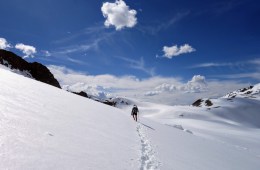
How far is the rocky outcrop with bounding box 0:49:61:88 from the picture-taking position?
118088mm

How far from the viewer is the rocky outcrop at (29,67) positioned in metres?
118

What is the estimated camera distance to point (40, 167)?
5957mm

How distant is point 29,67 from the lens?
12600 centimetres

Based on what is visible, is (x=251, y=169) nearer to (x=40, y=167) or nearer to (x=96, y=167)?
(x=96, y=167)

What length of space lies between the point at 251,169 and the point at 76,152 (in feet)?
48.0

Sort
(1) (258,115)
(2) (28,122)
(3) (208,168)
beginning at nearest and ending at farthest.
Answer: (2) (28,122) < (3) (208,168) < (1) (258,115)

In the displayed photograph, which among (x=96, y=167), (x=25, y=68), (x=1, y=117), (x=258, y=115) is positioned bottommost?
(x=96, y=167)

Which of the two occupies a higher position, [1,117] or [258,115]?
[258,115]

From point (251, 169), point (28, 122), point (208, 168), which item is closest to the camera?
point (28, 122)

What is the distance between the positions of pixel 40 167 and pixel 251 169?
54.3 ft

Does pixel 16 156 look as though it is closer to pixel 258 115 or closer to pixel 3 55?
pixel 3 55

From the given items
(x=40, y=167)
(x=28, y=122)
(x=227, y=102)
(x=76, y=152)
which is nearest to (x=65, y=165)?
(x=40, y=167)

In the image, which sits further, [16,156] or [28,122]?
[28,122]

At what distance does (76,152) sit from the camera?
8.25 meters
